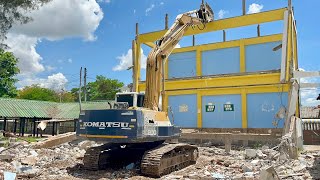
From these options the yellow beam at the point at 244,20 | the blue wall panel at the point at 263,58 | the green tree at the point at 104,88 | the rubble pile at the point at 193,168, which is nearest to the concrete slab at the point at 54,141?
the rubble pile at the point at 193,168

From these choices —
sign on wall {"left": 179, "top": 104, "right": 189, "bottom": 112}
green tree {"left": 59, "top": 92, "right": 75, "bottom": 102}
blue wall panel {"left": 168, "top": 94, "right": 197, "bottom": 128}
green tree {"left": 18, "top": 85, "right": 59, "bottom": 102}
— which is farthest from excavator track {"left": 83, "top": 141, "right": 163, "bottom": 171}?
green tree {"left": 59, "top": 92, "right": 75, "bottom": 102}

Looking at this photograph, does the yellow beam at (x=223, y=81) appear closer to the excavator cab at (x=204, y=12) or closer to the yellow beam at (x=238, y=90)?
the yellow beam at (x=238, y=90)

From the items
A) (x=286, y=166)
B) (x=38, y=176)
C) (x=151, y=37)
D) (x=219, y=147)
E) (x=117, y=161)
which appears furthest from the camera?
(x=151, y=37)

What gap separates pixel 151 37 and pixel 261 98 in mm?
8458

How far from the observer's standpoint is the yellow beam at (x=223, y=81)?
20.0m

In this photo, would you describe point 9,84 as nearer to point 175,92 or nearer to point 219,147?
point 175,92

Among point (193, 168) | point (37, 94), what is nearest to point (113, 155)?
point (193, 168)

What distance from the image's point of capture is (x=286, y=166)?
10.9 m

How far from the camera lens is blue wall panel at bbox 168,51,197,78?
80.1 ft

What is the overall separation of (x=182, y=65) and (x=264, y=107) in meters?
7.13

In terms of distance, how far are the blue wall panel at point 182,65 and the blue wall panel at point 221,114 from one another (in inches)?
120

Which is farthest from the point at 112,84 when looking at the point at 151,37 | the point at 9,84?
the point at 151,37

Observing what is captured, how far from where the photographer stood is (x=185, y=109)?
23000 mm

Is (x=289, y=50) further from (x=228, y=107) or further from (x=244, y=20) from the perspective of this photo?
(x=228, y=107)
